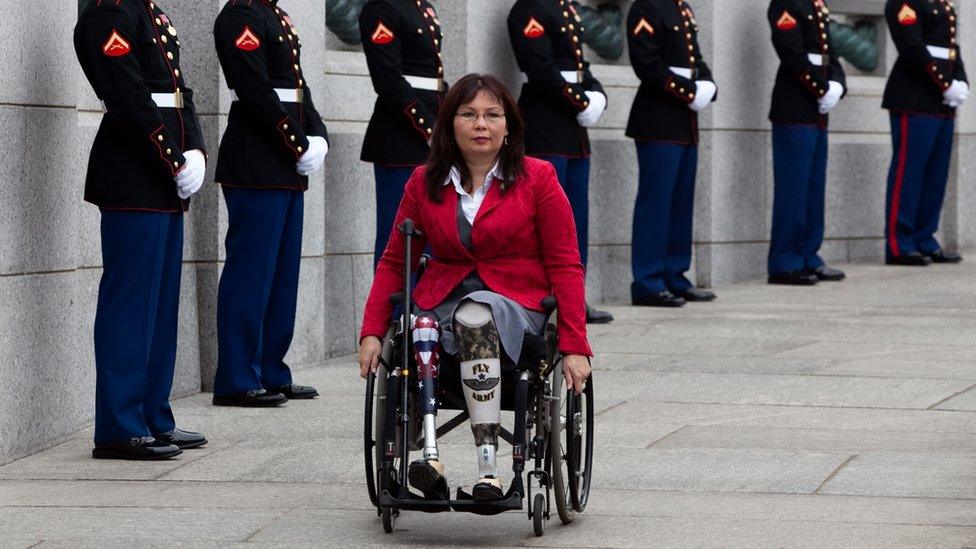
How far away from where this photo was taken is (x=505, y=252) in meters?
5.96

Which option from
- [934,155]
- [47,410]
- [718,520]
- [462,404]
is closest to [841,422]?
[718,520]

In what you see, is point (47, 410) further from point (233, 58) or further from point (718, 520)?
point (718, 520)

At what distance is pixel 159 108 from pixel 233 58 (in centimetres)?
117

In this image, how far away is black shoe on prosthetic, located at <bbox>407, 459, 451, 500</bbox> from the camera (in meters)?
5.56

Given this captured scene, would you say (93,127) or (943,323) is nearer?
(93,127)

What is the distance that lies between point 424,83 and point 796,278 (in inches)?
191

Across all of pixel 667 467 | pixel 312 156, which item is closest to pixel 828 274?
pixel 312 156

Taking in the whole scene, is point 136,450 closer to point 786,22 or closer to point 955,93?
point 786,22

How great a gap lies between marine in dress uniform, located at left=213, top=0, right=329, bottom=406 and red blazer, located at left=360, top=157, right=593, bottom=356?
2560 mm

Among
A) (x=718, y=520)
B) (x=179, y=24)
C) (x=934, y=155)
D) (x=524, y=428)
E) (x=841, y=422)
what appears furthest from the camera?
(x=934, y=155)

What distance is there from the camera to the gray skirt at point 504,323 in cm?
568

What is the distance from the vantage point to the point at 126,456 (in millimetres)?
7242

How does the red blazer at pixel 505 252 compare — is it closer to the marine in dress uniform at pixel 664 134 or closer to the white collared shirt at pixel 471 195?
the white collared shirt at pixel 471 195

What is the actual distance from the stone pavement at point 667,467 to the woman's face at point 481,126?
117 cm
